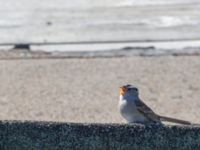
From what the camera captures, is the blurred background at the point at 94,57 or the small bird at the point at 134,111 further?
the blurred background at the point at 94,57

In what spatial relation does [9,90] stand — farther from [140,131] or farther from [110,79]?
[140,131]

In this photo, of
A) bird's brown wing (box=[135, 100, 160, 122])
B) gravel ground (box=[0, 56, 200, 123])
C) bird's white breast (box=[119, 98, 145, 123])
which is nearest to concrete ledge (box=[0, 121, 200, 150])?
bird's brown wing (box=[135, 100, 160, 122])

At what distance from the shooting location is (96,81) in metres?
12.4

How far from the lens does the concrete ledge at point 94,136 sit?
6.05 meters

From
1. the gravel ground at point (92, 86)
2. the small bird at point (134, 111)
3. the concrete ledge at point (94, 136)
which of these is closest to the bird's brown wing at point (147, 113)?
the small bird at point (134, 111)

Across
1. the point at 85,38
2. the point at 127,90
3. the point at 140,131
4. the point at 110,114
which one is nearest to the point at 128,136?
the point at 140,131

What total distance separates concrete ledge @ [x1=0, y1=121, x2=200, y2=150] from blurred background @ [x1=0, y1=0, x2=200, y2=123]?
417cm

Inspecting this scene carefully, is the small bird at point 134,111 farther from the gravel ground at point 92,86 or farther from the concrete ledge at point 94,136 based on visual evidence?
the gravel ground at point 92,86

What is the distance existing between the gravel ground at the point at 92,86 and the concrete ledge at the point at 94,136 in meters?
4.15

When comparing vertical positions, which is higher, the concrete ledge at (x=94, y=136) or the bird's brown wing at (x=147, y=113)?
the bird's brown wing at (x=147, y=113)

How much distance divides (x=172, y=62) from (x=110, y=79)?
120 centimetres

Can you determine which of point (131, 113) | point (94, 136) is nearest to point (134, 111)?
point (131, 113)

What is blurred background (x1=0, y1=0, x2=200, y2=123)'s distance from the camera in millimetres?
11180

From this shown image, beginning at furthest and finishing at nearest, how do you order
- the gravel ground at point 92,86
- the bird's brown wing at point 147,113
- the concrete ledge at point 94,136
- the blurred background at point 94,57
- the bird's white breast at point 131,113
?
the blurred background at point 94,57 → the gravel ground at point 92,86 → the bird's white breast at point 131,113 → the bird's brown wing at point 147,113 → the concrete ledge at point 94,136
